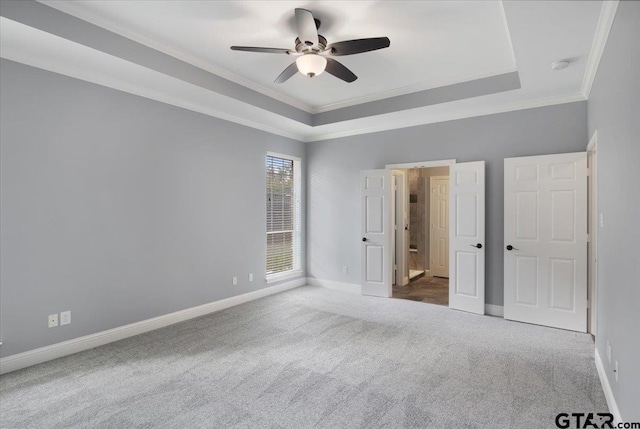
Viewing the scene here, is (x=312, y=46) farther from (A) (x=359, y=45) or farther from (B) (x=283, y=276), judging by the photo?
(B) (x=283, y=276)

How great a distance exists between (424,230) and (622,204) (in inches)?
218

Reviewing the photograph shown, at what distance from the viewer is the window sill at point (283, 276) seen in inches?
219

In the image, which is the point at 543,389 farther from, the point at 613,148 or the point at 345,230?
the point at 345,230

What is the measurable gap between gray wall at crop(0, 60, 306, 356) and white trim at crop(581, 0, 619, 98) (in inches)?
164

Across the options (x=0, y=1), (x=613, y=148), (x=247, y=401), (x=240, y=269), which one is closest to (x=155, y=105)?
(x=0, y=1)

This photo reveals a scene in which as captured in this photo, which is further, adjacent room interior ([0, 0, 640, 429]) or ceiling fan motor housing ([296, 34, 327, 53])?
ceiling fan motor housing ([296, 34, 327, 53])

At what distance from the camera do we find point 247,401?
2.44 metres

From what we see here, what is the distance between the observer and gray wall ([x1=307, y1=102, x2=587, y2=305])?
4.12 metres

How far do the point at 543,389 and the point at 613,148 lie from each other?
188 cm

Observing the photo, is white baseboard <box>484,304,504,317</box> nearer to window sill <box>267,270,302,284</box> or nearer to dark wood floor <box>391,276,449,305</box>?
dark wood floor <box>391,276,449,305</box>

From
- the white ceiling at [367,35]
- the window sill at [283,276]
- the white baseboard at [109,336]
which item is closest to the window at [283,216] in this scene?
the window sill at [283,276]

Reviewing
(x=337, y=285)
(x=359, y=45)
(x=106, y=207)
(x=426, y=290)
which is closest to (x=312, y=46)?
(x=359, y=45)

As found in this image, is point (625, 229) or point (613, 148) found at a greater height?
point (613, 148)

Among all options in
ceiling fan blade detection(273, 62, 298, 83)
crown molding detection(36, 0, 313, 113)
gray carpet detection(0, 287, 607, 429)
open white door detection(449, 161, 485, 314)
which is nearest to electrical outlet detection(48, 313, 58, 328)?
gray carpet detection(0, 287, 607, 429)
